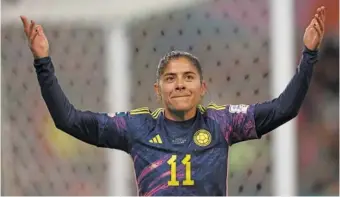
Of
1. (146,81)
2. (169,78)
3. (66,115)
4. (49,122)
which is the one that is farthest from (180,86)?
(49,122)

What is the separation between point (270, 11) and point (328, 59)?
0.97 ft

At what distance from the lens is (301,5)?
9.04 ft

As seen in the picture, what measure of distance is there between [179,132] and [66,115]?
0.24m

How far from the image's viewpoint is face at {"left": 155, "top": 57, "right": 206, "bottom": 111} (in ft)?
5.45

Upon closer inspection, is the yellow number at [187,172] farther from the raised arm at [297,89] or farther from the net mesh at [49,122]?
the net mesh at [49,122]

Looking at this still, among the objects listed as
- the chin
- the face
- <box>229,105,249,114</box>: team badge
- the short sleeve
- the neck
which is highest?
the face

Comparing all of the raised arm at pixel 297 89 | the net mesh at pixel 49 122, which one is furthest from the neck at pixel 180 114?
the net mesh at pixel 49 122

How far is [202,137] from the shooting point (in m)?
1.67

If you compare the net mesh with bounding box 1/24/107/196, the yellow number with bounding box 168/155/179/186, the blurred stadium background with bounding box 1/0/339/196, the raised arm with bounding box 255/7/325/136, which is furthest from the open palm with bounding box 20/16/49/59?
the net mesh with bounding box 1/24/107/196

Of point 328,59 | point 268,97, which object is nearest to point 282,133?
point 268,97

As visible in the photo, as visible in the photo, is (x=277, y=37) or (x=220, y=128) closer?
(x=220, y=128)

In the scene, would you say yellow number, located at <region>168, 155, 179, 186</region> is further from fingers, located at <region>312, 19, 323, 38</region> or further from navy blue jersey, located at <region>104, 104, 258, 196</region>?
fingers, located at <region>312, 19, 323, 38</region>

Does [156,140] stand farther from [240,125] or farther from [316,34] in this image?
[316,34]

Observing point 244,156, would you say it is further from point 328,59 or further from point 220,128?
point 220,128
